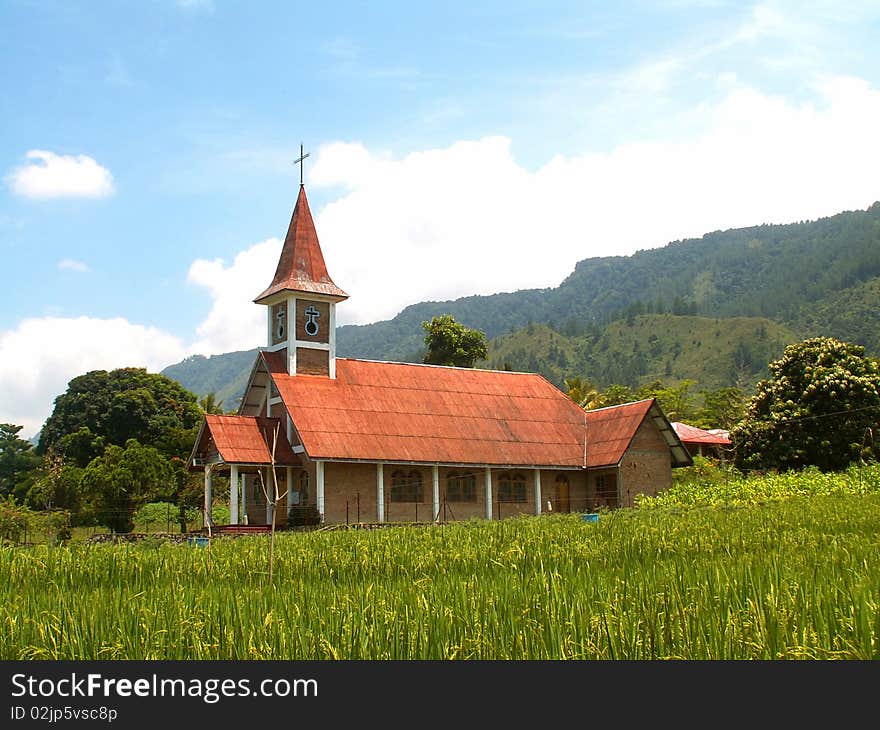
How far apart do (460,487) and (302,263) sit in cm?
1011

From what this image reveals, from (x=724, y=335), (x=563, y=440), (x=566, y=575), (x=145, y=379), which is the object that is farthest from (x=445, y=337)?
(x=724, y=335)

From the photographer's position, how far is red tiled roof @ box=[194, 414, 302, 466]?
30.5m

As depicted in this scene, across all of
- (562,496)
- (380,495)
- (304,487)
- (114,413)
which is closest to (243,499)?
(304,487)

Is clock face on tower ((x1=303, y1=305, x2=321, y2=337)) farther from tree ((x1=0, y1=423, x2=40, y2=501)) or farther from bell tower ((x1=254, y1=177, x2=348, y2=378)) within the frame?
tree ((x1=0, y1=423, x2=40, y2=501))

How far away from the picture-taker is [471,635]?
5.80m

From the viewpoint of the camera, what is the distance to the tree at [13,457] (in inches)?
2168

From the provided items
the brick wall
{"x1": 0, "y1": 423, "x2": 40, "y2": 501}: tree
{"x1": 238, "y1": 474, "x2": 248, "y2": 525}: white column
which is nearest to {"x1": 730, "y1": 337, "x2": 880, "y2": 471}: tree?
the brick wall

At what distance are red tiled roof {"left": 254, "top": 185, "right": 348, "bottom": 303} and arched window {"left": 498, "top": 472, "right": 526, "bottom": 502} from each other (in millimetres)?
8951

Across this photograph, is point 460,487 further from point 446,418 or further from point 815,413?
point 815,413

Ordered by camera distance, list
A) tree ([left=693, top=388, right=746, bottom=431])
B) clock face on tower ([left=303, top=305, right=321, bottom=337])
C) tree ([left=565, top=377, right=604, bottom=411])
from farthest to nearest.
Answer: tree ([left=693, top=388, right=746, bottom=431])
tree ([left=565, top=377, right=604, bottom=411])
clock face on tower ([left=303, top=305, right=321, bottom=337])

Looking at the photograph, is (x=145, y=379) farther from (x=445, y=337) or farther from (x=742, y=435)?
(x=742, y=435)

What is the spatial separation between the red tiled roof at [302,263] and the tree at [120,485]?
8.22 m

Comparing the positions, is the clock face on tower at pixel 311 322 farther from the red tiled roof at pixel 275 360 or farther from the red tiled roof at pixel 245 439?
the red tiled roof at pixel 245 439

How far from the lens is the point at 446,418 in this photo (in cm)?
3509
